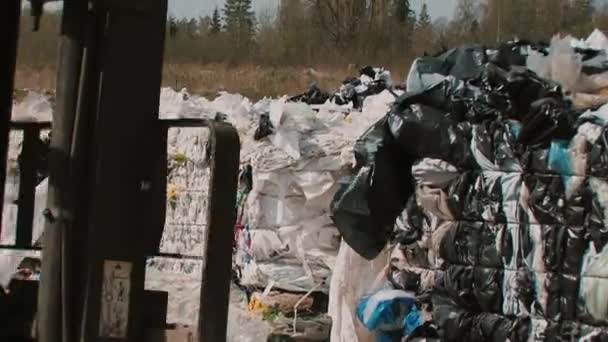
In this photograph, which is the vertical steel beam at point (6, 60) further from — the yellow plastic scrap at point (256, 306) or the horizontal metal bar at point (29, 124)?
the yellow plastic scrap at point (256, 306)

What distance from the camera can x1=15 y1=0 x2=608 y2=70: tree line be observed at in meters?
19.7

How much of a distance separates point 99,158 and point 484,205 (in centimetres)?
402

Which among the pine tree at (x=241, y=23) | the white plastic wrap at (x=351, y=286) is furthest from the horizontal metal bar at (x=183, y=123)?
the pine tree at (x=241, y=23)

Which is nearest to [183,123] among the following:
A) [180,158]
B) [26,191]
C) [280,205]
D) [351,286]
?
[26,191]

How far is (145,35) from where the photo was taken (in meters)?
2.42

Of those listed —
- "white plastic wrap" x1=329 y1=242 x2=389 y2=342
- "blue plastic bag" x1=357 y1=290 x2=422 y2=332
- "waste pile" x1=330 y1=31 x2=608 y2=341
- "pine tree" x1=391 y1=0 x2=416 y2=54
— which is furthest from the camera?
"pine tree" x1=391 y1=0 x2=416 y2=54

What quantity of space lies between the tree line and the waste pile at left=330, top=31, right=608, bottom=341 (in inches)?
442

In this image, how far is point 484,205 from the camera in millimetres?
6074

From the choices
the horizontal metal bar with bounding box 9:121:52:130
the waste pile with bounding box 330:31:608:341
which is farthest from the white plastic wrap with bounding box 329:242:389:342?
the horizontal metal bar with bounding box 9:121:52:130

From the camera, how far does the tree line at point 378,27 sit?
1970 centimetres

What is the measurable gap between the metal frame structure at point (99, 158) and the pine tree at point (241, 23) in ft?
46.4

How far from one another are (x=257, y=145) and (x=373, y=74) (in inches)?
106

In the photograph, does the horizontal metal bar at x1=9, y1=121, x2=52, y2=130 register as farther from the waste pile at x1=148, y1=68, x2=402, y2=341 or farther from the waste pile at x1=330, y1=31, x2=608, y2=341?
the waste pile at x1=148, y1=68, x2=402, y2=341

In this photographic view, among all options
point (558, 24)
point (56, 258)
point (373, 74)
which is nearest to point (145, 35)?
point (56, 258)
